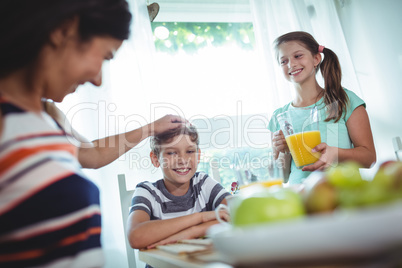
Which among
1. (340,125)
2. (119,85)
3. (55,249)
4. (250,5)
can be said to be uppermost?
(250,5)

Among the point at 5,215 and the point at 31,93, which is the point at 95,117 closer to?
the point at 31,93

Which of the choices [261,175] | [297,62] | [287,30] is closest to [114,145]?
[261,175]

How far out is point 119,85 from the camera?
214 centimetres

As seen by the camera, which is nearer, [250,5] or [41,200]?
[41,200]

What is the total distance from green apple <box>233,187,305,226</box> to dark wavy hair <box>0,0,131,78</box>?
0.50m

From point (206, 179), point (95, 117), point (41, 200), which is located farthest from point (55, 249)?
point (95, 117)

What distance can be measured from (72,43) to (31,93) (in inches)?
5.3

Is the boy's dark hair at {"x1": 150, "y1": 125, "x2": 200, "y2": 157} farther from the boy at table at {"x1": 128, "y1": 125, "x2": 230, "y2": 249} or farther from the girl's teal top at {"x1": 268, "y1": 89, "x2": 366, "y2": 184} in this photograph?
the girl's teal top at {"x1": 268, "y1": 89, "x2": 366, "y2": 184}

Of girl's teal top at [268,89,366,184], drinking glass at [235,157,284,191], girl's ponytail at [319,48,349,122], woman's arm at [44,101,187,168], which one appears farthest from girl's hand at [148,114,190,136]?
girl's ponytail at [319,48,349,122]

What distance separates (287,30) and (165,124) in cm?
166

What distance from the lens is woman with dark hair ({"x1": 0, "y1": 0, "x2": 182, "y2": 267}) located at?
583 millimetres

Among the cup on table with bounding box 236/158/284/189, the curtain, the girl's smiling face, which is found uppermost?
the curtain

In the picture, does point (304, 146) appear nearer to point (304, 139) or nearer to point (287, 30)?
point (304, 139)

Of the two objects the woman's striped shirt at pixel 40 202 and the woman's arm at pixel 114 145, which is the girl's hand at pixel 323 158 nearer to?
the woman's arm at pixel 114 145
